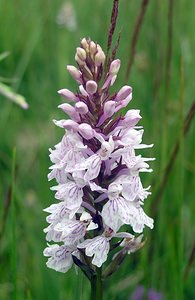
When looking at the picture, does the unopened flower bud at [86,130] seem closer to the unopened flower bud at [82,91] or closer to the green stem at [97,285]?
the unopened flower bud at [82,91]

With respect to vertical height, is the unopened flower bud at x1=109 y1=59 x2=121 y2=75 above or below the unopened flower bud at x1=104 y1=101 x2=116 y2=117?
above

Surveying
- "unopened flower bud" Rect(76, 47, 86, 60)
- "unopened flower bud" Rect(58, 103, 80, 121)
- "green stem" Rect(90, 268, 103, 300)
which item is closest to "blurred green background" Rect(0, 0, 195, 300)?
"green stem" Rect(90, 268, 103, 300)

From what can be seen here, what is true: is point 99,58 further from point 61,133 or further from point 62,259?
point 61,133

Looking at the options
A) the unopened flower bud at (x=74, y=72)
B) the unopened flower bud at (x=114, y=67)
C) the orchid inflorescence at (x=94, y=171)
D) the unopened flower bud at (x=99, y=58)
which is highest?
the unopened flower bud at (x=99, y=58)

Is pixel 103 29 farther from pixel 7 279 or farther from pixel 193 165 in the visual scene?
pixel 7 279

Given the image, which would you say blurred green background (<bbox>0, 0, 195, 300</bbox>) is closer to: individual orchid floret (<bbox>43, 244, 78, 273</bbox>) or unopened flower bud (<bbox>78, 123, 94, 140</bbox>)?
individual orchid floret (<bbox>43, 244, 78, 273</bbox>)

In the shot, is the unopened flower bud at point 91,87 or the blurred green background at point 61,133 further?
the blurred green background at point 61,133

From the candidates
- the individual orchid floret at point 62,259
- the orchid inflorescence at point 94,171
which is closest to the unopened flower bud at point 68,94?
the orchid inflorescence at point 94,171
